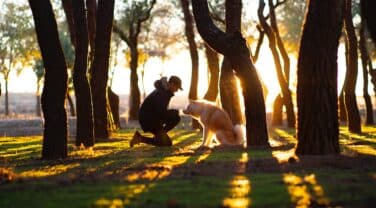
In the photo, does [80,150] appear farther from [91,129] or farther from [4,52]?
[4,52]

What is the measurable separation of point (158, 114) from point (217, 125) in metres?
1.86

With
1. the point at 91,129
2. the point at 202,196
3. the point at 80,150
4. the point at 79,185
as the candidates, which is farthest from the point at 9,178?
the point at 91,129

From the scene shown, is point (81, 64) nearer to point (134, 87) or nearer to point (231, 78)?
point (231, 78)

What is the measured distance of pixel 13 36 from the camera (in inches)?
2864

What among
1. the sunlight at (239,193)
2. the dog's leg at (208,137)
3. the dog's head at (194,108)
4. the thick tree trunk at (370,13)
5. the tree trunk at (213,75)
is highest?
the tree trunk at (213,75)

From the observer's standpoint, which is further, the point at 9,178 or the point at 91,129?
the point at 91,129

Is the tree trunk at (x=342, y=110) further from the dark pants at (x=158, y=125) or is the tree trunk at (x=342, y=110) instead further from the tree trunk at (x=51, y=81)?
the tree trunk at (x=51, y=81)

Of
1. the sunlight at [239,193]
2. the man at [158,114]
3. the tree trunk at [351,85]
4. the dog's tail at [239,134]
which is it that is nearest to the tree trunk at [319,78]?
the sunlight at [239,193]

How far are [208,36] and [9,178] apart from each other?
26.0 ft

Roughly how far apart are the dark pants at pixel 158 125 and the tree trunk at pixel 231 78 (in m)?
3.71

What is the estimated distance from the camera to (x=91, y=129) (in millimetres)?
22531

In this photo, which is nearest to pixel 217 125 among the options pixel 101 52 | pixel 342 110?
pixel 101 52

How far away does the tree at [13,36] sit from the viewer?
7106cm

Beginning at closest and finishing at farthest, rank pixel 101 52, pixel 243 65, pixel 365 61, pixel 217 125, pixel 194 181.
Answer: pixel 194 181
pixel 243 65
pixel 217 125
pixel 101 52
pixel 365 61
